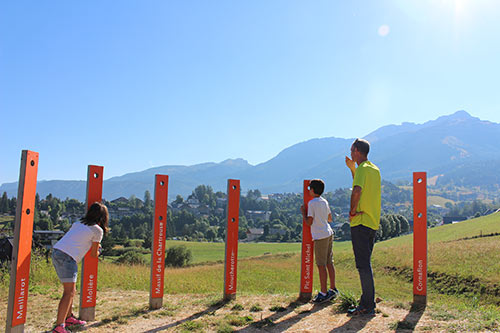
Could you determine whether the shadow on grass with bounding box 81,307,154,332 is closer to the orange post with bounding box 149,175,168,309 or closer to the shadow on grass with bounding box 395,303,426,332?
the orange post with bounding box 149,175,168,309

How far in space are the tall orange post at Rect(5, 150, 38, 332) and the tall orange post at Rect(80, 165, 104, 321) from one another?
1.11 meters

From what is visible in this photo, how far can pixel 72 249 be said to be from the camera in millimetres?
5609

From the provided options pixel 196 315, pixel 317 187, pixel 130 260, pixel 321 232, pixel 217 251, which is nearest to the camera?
pixel 196 315

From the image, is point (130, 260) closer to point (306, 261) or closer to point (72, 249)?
point (306, 261)

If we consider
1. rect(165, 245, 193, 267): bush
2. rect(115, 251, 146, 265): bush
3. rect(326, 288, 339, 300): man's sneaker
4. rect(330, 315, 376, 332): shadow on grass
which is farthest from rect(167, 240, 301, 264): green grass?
rect(330, 315, 376, 332): shadow on grass

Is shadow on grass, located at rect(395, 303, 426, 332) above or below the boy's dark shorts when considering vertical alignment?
below

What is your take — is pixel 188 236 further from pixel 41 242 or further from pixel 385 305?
pixel 385 305

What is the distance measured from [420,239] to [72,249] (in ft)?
20.8

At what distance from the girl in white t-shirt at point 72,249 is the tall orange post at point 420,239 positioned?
19.3 ft

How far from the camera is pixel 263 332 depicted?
5.74m

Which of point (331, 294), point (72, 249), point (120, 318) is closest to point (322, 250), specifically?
point (331, 294)

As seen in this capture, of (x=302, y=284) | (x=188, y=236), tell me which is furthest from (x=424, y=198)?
(x=188, y=236)

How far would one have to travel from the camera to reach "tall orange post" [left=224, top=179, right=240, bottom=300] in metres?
7.70

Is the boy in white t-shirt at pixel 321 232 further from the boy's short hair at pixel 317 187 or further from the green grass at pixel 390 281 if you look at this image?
the green grass at pixel 390 281
